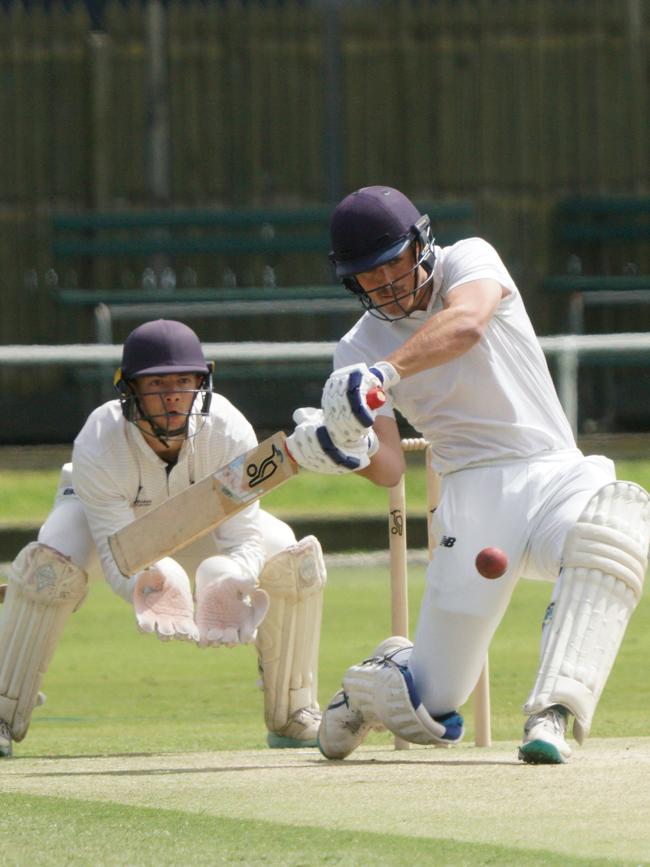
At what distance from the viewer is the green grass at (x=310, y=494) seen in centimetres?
995

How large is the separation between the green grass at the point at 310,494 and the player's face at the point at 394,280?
541 centimetres

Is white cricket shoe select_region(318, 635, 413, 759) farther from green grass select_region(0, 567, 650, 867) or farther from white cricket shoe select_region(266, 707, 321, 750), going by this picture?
white cricket shoe select_region(266, 707, 321, 750)

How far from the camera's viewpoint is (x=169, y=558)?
5059mm

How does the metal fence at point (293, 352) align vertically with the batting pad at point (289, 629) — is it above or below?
below

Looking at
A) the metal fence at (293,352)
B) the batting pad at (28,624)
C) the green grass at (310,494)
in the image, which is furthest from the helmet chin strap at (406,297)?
the green grass at (310,494)

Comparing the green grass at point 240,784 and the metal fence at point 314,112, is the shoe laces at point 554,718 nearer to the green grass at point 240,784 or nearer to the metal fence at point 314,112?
the green grass at point 240,784

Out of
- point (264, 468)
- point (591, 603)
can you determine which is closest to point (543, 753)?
point (591, 603)

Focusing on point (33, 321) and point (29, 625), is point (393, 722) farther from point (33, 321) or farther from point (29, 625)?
point (33, 321)

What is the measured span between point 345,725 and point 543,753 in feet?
2.10

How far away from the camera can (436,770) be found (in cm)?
402

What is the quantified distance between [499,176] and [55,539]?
841cm

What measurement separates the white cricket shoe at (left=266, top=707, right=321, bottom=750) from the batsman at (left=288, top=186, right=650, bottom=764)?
66 centimetres

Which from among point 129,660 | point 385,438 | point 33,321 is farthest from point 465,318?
point 33,321

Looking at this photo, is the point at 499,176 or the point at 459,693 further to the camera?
the point at 499,176
